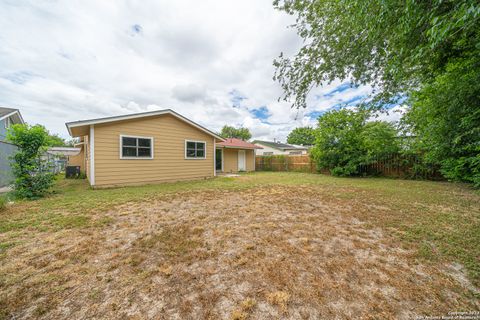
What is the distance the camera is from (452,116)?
16.0 ft

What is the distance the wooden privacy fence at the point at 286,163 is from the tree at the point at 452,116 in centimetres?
651

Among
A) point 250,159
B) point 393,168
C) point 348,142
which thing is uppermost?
point 348,142

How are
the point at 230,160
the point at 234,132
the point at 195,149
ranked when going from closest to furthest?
the point at 195,149 → the point at 230,160 → the point at 234,132

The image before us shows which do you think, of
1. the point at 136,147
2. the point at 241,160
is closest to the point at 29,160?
the point at 136,147

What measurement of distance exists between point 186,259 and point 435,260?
3062 mm

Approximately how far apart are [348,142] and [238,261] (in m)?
11.3

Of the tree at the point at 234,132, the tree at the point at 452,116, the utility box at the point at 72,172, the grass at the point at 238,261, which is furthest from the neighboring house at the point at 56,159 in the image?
the tree at the point at 234,132

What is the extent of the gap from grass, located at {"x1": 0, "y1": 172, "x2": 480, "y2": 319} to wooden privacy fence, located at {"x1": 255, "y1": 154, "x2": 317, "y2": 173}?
10.1 m

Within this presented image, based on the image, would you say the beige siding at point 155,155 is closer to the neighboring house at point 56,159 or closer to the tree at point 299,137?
the neighboring house at point 56,159

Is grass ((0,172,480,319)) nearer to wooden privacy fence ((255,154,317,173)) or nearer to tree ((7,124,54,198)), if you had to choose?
tree ((7,124,54,198))

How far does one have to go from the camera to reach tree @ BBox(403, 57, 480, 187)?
12.5 feet

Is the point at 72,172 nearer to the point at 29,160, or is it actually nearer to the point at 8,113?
the point at 8,113

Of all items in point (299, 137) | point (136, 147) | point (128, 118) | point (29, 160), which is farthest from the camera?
point (299, 137)

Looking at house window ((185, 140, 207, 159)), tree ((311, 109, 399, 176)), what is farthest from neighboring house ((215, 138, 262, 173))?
tree ((311, 109, 399, 176))
